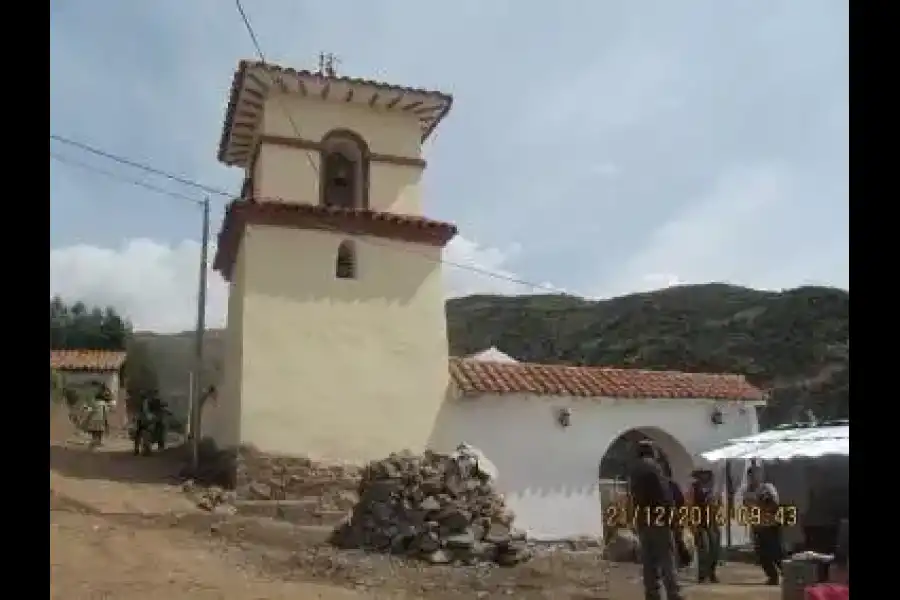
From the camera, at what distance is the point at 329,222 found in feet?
28.4

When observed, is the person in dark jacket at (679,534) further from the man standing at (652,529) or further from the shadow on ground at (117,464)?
the shadow on ground at (117,464)

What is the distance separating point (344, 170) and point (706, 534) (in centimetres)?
542

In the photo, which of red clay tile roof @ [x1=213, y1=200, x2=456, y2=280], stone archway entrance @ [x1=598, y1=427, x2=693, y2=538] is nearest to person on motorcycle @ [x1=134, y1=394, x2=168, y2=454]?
red clay tile roof @ [x1=213, y1=200, x2=456, y2=280]

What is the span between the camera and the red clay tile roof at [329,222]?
841 centimetres

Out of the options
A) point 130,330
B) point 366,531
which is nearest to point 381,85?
point 366,531

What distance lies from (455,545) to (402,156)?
4556 millimetres

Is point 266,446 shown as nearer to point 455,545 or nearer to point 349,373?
point 349,373

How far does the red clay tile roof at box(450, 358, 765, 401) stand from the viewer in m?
8.66

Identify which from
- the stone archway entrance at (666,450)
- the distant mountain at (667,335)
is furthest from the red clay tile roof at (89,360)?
the stone archway entrance at (666,450)

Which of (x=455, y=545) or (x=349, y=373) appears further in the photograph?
(x=349, y=373)

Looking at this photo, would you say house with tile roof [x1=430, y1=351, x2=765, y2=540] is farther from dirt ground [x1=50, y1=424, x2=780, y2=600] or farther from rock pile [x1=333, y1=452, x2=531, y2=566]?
rock pile [x1=333, y1=452, x2=531, y2=566]

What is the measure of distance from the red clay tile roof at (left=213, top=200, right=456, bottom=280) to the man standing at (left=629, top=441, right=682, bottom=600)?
4.38 meters

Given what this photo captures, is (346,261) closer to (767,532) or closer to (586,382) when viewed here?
(586,382)
